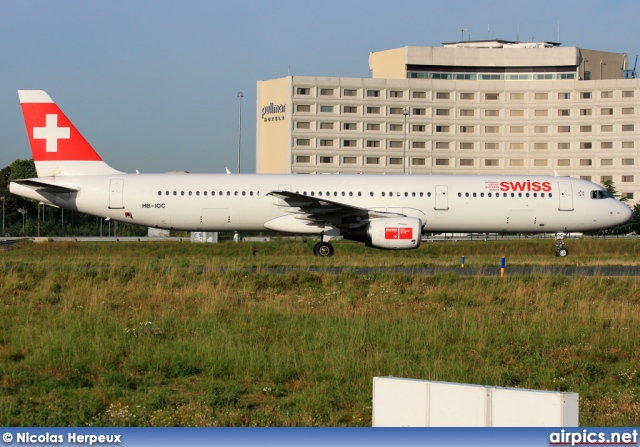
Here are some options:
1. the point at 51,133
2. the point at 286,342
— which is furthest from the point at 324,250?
the point at 286,342

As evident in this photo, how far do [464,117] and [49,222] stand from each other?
201ft

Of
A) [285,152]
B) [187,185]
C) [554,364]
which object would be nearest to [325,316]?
[554,364]

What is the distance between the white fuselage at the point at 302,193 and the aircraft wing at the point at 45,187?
0.17 m

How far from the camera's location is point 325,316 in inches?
620

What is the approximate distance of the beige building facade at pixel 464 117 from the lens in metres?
111

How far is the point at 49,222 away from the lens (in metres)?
72.4

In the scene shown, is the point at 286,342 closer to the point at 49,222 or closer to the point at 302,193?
the point at 302,193

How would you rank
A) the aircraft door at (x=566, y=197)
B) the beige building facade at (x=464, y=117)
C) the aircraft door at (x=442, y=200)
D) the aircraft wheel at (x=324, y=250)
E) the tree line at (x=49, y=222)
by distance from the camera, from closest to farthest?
the aircraft wheel at (x=324, y=250)
the aircraft door at (x=442, y=200)
the aircraft door at (x=566, y=197)
the tree line at (x=49, y=222)
the beige building facade at (x=464, y=117)

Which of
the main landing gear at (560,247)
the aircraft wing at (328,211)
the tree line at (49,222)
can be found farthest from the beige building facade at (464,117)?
the aircraft wing at (328,211)

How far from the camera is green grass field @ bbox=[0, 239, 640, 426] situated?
9.87 metres

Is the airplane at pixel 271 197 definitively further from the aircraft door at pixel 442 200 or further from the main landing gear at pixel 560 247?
the main landing gear at pixel 560 247

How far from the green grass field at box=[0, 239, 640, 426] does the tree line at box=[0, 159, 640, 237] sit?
39.7 metres

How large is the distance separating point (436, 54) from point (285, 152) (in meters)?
23.9

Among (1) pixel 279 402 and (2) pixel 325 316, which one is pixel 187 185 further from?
(1) pixel 279 402
